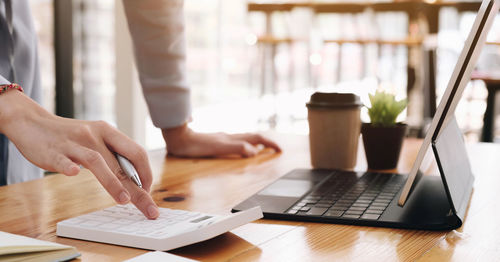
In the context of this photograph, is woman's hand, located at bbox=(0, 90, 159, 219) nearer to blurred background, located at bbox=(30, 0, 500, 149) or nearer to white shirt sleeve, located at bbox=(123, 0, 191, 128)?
white shirt sleeve, located at bbox=(123, 0, 191, 128)

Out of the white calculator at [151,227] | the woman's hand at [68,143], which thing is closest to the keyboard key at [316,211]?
the white calculator at [151,227]

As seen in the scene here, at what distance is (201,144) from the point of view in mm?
1333

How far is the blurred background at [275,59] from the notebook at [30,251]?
2.51 metres

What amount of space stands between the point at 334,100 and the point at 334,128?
5cm

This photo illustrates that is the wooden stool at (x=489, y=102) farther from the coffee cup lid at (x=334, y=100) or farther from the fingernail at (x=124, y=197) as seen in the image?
the fingernail at (x=124, y=197)

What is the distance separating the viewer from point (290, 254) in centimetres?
67

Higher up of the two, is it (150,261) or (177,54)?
(177,54)

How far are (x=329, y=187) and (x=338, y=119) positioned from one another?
0.22 meters

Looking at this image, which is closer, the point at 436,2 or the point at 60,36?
the point at 60,36

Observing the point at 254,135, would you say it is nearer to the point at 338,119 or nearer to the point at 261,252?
the point at 338,119

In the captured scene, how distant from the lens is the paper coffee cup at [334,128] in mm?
1171

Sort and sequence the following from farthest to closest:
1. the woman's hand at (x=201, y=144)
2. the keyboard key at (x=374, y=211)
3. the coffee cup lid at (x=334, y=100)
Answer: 1. the woman's hand at (x=201, y=144)
2. the coffee cup lid at (x=334, y=100)
3. the keyboard key at (x=374, y=211)

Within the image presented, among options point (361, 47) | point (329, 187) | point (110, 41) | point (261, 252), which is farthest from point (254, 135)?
point (361, 47)

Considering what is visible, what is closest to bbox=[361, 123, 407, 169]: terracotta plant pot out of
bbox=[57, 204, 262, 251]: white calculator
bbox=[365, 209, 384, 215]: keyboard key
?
bbox=[365, 209, 384, 215]: keyboard key
